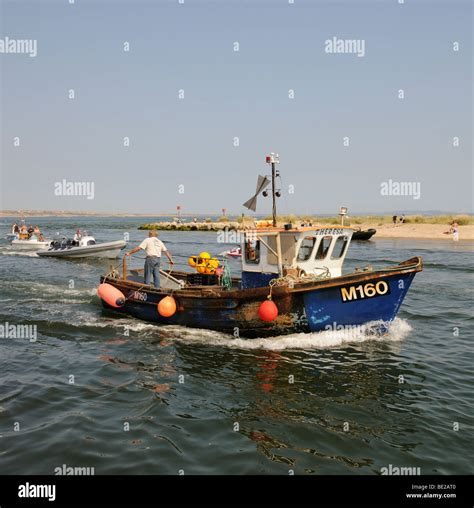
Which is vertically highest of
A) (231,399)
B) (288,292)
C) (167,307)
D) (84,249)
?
(84,249)

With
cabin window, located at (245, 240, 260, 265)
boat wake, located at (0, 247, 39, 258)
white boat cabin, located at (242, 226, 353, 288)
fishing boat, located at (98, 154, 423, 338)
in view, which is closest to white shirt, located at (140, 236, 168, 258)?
fishing boat, located at (98, 154, 423, 338)

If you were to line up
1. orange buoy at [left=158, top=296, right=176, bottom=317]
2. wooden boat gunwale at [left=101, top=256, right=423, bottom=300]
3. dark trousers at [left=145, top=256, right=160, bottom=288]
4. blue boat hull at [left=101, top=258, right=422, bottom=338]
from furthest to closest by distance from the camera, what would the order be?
1. dark trousers at [left=145, top=256, right=160, bottom=288]
2. orange buoy at [left=158, top=296, right=176, bottom=317]
3. blue boat hull at [left=101, top=258, right=422, bottom=338]
4. wooden boat gunwale at [left=101, top=256, right=423, bottom=300]

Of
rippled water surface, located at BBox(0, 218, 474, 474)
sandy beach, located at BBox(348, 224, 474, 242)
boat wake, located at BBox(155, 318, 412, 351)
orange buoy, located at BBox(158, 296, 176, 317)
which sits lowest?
rippled water surface, located at BBox(0, 218, 474, 474)

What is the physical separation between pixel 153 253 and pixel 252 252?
320 cm

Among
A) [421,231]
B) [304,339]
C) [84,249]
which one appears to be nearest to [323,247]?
[304,339]

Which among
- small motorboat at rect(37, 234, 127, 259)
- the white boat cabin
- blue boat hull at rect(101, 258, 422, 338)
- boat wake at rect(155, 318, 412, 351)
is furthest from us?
small motorboat at rect(37, 234, 127, 259)

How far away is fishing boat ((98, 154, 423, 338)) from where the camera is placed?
12125 mm

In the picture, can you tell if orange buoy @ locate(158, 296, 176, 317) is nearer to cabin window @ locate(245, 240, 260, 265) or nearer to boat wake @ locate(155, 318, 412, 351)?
boat wake @ locate(155, 318, 412, 351)

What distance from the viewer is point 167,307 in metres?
13.9

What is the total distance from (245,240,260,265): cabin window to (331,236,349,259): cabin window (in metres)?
2.13

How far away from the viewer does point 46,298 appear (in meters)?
19.7

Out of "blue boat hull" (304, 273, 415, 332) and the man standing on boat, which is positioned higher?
the man standing on boat

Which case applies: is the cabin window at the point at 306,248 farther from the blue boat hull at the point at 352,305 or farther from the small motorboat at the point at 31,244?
the small motorboat at the point at 31,244

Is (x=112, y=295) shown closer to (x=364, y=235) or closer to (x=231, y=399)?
(x=231, y=399)
